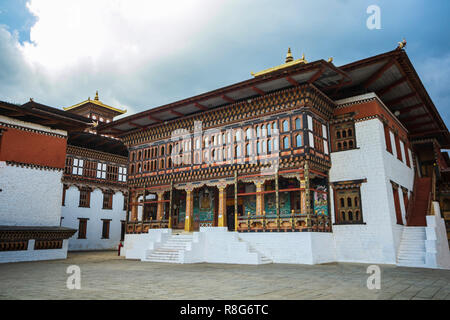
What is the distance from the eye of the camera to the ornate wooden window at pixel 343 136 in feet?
48.7

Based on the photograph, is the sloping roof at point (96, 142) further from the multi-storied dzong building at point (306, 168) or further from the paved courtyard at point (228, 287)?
the paved courtyard at point (228, 287)

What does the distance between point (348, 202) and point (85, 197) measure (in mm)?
18835

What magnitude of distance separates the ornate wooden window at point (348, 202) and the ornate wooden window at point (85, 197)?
18168 mm

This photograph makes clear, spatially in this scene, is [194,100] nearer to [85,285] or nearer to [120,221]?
[85,285]

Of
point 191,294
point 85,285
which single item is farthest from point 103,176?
point 191,294

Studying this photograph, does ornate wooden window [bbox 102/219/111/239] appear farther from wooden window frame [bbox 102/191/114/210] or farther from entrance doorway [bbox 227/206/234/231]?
entrance doorway [bbox 227/206/234/231]

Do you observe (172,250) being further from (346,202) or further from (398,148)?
(398,148)

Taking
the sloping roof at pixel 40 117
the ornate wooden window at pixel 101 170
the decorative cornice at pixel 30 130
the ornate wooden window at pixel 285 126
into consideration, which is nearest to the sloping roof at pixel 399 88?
the ornate wooden window at pixel 285 126

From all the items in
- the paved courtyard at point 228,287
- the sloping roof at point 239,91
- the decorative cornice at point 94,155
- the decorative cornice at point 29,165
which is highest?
the sloping roof at point 239,91

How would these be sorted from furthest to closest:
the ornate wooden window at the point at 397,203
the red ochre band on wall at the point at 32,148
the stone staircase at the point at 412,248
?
the red ochre band on wall at the point at 32,148, the ornate wooden window at the point at 397,203, the stone staircase at the point at 412,248

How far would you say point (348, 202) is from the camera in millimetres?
14336

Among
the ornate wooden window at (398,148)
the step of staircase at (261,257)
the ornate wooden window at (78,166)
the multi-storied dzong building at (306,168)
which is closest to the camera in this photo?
the step of staircase at (261,257)

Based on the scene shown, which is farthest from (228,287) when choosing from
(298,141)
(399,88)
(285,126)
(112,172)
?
(112,172)
